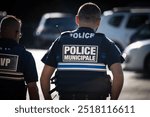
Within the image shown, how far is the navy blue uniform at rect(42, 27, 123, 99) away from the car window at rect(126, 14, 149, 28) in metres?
12.9

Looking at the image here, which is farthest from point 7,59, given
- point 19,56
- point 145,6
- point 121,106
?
point 145,6

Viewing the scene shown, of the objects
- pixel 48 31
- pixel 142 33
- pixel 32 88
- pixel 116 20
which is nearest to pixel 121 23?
pixel 116 20

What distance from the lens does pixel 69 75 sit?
429cm

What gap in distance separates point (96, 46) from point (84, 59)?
13 cm

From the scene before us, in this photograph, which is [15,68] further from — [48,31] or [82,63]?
[48,31]

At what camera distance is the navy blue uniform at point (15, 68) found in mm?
4332

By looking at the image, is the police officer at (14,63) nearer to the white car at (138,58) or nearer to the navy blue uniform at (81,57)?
the navy blue uniform at (81,57)

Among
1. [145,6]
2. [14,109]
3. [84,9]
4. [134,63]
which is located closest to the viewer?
[84,9]

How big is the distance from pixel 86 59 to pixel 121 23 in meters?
13.1

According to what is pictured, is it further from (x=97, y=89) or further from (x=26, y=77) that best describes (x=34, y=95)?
(x=97, y=89)

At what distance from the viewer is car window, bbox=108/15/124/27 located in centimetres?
1741

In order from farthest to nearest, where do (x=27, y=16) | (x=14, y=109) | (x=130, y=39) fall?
(x=27, y=16), (x=130, y=39), (x=14, y=109)

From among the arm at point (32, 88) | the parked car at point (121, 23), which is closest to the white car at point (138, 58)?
the parked car at point (121, 23)

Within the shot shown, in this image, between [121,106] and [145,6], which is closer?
[121,106]
